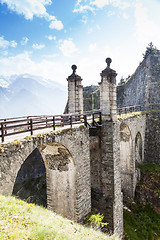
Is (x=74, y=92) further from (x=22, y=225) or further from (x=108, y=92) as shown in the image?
(x=22, y=225)

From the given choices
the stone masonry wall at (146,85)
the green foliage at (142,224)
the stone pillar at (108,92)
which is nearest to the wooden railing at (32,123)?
the stone pillar at (108,92)

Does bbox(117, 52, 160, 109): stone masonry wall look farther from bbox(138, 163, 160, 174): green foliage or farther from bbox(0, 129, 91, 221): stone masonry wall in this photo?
bbox(0, 129, 91, 221): stone masonry wall

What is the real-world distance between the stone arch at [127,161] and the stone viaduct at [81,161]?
1.14 meters

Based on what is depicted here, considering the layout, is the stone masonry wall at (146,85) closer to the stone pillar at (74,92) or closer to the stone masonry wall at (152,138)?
the stone masonry wall at (152,138)

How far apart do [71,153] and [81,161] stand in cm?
100

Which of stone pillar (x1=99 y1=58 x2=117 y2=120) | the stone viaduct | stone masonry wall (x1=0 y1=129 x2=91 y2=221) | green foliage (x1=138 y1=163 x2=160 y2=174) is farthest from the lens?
green foliage (x1=138 y1=163 x2=160 y2=174)

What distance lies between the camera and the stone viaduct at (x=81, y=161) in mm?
5770

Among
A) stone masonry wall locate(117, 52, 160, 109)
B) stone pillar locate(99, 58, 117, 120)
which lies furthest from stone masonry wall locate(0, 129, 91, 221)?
stone masonry wall locate(117, 52, 160, 109)

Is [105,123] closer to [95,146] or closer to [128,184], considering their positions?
[95,146]

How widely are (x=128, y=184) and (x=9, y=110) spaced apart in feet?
474

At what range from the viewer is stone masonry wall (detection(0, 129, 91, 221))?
492cm

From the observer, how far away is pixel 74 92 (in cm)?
1077

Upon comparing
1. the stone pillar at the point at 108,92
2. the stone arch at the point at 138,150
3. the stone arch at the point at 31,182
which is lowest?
the stone arch at the point at 31,182

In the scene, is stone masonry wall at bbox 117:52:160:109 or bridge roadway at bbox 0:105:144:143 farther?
stone masonry wall at bbox 117:52:160:109
